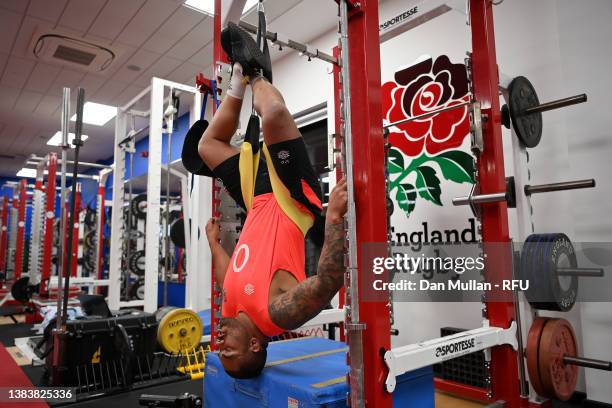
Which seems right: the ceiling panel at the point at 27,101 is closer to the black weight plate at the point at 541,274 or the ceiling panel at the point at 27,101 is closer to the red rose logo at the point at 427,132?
the red rose logo at the point at 427,132

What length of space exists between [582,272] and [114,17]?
4.92m

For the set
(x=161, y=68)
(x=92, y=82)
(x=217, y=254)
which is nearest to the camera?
A: (x=217, y=254)

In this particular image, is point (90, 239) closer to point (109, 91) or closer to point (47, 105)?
point (47, 105)

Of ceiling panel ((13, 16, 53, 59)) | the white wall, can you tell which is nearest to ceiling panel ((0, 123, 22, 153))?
ceiling panel ((13, 16, 53, 59))

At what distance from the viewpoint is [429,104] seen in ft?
11.2

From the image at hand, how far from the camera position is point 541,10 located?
2.81m

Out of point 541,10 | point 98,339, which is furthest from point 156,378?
point 541,10

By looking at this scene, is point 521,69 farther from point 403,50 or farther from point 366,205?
point 366,205

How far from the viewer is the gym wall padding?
130 centimetres

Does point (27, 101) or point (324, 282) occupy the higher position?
point (27, 101)

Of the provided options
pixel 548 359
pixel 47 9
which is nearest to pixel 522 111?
pixel 548 359

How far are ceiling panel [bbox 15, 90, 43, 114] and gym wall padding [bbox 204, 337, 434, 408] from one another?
23.0 feet

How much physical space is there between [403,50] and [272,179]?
2.74 m

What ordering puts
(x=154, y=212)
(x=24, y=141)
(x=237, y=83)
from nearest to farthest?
(x=237, y=83) → (x=154, y=212) → (x=24, y=141)
